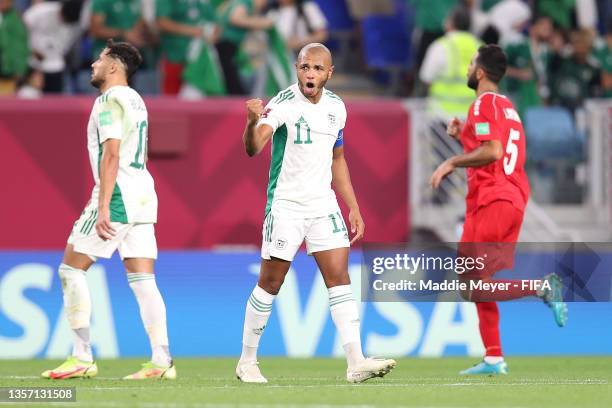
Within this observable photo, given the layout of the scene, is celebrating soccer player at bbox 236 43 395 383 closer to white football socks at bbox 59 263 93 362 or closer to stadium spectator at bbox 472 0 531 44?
white football socks at bbox 59 263 93 362

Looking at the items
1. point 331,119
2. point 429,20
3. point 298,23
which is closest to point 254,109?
point 331,119

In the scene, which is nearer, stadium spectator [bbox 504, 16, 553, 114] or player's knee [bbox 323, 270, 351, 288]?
player's knee [bbox 323, 270, 351, 288]

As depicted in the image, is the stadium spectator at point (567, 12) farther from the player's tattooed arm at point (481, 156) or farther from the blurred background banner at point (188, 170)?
the player's tattooed arm at point (481, 156)

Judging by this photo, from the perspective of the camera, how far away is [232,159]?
17047mm

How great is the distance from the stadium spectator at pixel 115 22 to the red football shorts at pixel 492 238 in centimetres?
660

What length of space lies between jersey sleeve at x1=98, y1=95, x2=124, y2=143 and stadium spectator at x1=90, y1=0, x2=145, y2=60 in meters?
6.45

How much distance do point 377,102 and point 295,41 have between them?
1181 millimetres

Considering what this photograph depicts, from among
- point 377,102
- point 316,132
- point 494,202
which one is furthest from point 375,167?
point 316,132

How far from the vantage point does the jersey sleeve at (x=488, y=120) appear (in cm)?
1143

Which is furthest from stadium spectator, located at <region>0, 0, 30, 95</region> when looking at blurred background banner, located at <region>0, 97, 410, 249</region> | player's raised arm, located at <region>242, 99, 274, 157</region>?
player's raised arm, located at <region>242, 99, 274, 157</region>

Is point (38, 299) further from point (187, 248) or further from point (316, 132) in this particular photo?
point (316, 132)

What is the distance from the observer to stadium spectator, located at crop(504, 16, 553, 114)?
18562mm

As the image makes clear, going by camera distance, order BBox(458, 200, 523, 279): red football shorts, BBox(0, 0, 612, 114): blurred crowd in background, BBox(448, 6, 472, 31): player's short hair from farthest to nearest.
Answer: BBox(0, 0, 612, 114): blurred crowd in background, BBox(448, 6, 472, 31): player's short hair, BBox(458, 200, 523, 279): red football shorts

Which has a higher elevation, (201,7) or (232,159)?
(201,7)
